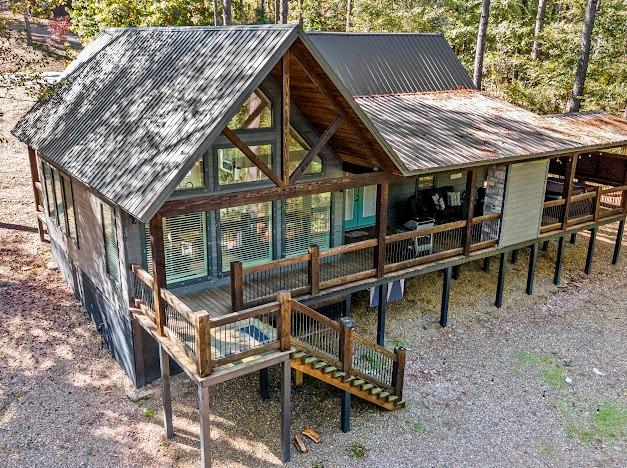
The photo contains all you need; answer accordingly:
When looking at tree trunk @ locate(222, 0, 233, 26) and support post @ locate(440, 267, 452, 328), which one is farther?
tree trunk @ locate(222, 0, 233, 26)

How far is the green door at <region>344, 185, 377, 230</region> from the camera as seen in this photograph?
15789 millimetres

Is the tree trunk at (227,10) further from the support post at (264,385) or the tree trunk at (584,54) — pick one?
the support post at (264,385)

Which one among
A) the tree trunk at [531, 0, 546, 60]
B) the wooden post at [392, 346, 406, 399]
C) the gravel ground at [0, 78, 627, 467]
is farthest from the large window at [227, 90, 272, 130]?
the tree trunk at [531, 0, 546, 60]

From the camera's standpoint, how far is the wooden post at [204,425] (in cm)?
866

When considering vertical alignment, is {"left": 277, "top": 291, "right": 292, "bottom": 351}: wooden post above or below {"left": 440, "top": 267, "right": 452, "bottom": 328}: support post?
above

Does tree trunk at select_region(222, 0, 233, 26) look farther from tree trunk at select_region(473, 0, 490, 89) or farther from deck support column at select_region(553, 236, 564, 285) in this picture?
deck support column at select_region(553, 236, 564, 285)

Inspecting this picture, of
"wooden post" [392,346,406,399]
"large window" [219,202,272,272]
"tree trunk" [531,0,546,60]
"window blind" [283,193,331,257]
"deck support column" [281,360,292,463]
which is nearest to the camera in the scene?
"deck support column" [281,360,292,463]

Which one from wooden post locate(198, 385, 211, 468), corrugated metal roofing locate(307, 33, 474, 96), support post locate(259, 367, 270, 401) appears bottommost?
support post locate(259, 367, 270, 401)

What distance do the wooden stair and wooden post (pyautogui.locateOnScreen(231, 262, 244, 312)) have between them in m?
1.50

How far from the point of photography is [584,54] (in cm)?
2212

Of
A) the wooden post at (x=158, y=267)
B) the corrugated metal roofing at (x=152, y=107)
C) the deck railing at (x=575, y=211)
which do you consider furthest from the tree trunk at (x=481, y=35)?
the wooden post at (x=158, y=267)

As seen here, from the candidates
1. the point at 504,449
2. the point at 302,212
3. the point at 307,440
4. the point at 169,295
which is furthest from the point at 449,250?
the point at 169,295

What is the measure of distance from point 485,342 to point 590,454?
156 inches

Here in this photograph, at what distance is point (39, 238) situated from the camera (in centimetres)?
1927
